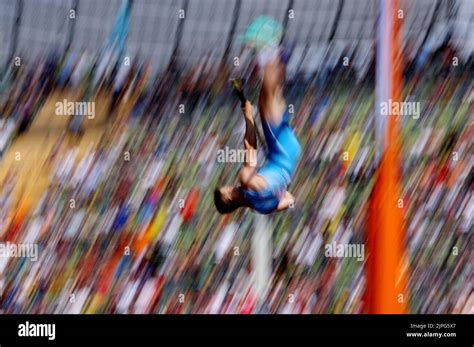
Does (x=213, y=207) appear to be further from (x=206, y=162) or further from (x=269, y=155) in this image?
(x=269, y=155)

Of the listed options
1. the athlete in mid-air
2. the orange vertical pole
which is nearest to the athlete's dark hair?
the athlete in mid-air

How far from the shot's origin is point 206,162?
604 cm

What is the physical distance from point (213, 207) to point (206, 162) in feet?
0.62

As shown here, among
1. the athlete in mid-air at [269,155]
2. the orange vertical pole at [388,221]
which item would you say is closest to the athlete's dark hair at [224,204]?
the athlete in mid-air at [269,155]

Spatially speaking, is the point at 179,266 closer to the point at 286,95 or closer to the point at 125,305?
the point at 125,305

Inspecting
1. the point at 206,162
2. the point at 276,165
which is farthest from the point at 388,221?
the point at 206,162

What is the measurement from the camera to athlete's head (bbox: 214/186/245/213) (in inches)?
237

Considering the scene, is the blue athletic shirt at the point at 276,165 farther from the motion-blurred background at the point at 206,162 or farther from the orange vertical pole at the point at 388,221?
the orange vertical pole at the point at 388,221

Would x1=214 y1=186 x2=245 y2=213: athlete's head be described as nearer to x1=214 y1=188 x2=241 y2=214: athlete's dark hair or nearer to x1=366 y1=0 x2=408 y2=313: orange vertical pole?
x1=214 y1=188 x2=241 y2=214: athlete's dark hair

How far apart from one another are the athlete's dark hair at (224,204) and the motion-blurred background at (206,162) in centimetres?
4

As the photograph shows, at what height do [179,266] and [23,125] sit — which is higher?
[23,125]

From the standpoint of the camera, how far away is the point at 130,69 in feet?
19.8
